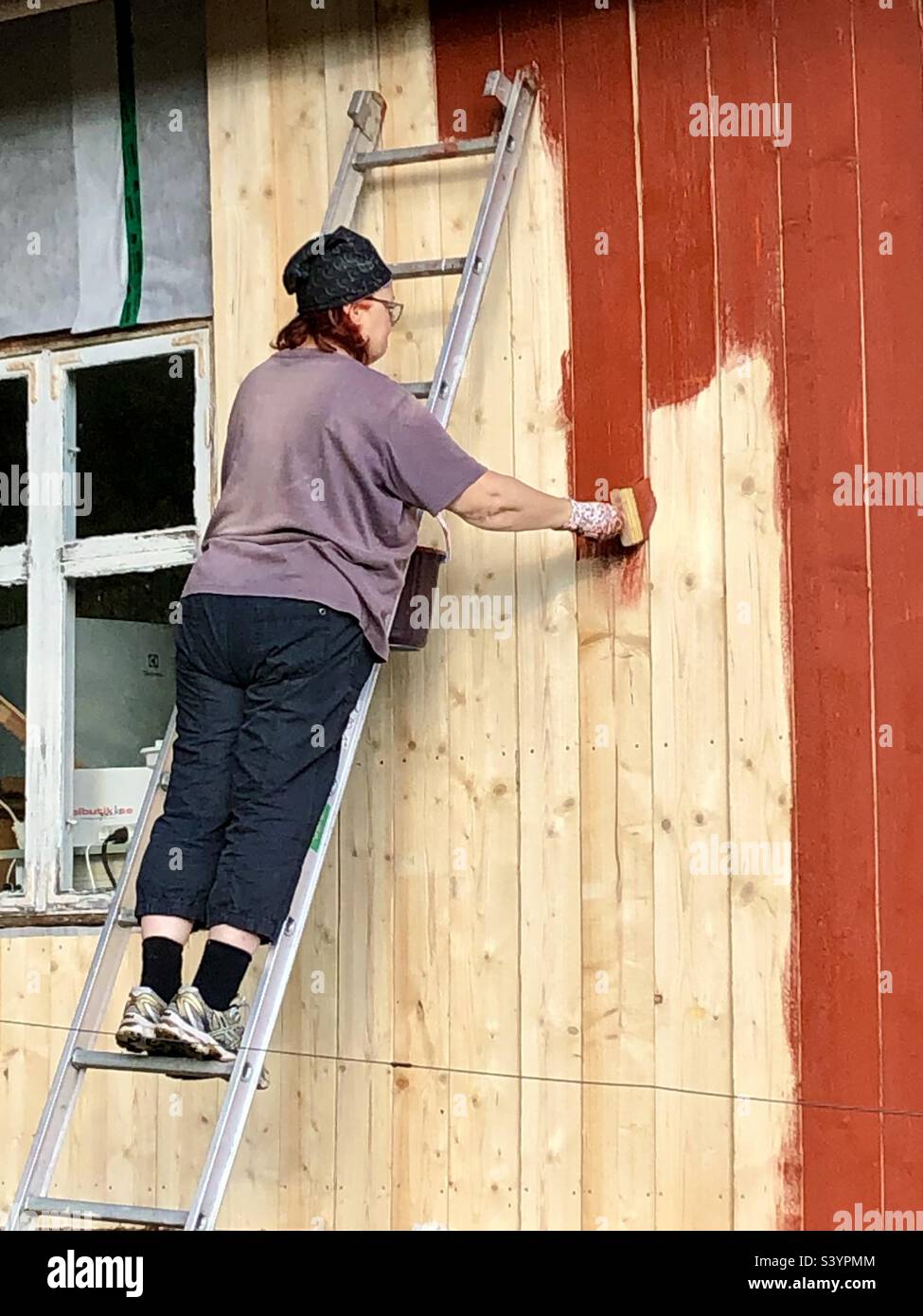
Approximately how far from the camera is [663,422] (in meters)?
→ 3.56

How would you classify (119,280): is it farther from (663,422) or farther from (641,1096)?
(641,1096)

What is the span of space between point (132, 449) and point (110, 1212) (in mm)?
2129

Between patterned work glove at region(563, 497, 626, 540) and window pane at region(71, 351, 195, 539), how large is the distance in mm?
1267

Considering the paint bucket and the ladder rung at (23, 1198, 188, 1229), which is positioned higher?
the paint bucket

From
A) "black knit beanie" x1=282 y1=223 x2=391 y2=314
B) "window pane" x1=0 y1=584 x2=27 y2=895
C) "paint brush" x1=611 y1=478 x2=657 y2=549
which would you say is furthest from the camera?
"window pane" x1=0 y1=584 x2=27 y2=895

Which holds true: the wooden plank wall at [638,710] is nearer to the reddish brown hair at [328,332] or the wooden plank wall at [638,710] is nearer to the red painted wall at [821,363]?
the red painted wall at [821,363]

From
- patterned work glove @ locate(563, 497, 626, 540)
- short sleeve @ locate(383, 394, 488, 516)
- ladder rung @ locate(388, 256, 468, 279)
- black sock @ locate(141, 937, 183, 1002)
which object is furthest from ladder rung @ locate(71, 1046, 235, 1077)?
ladder rung @ locate(388, 256, 468, 279)

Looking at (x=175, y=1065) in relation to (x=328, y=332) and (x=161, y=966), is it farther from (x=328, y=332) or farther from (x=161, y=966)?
(x=328, y=332)

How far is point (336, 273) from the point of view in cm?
327

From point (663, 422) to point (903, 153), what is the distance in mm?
676

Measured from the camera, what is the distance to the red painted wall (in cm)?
327

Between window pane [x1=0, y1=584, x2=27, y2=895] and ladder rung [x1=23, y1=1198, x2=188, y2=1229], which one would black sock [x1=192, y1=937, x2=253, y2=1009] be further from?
window pane [x1=0, y1=584, x2=27, y2=895]

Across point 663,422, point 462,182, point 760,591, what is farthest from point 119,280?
point 760,591

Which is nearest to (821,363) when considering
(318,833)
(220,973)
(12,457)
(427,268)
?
(427,268)
